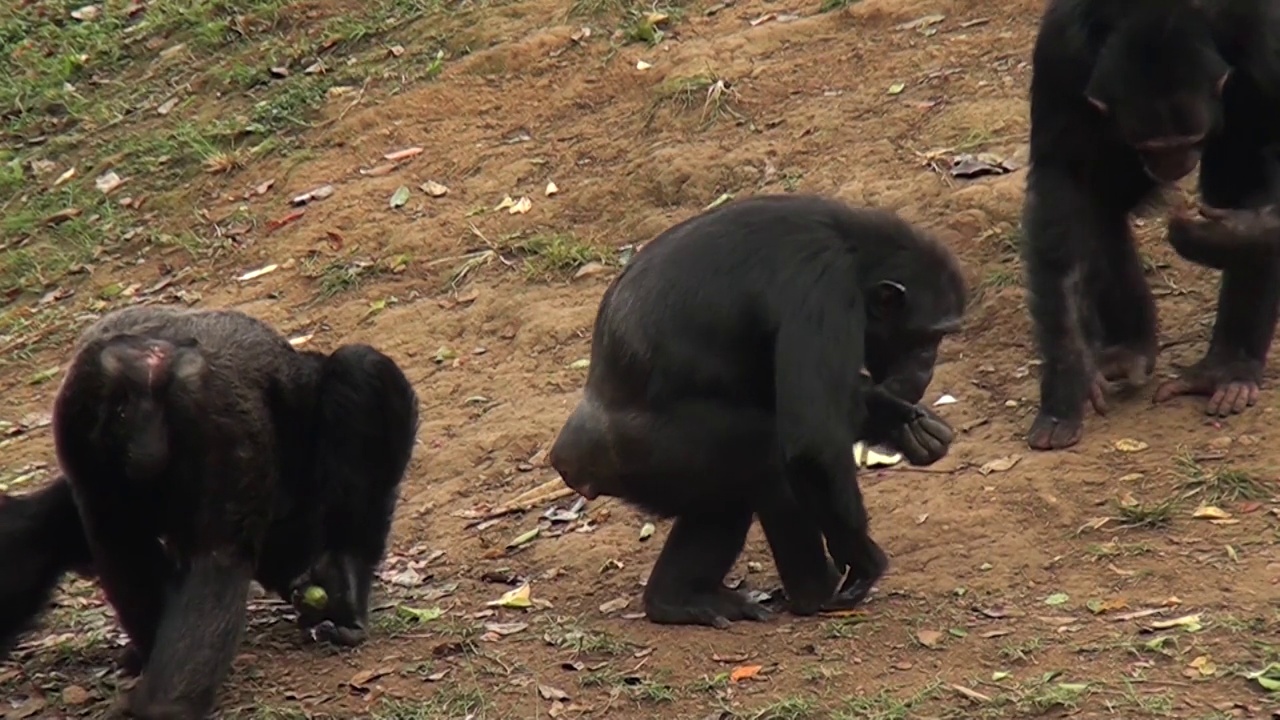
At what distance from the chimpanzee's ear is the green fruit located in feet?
7.59

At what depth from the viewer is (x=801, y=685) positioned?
19.3ft

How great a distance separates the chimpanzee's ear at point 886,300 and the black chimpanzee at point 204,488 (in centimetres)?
182

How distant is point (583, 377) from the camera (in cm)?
900

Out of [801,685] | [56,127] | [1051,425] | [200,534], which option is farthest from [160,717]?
[56,127]

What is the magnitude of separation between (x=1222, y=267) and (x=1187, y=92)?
0.90 m

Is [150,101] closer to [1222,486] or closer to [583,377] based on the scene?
[583,377]

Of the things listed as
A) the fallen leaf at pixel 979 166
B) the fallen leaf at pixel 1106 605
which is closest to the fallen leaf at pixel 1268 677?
the fallen leaf at pixel 1106 605

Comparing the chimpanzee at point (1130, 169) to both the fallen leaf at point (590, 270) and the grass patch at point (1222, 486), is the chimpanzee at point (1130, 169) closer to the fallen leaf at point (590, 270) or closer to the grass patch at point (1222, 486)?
the grass patch at point (1222, 486)

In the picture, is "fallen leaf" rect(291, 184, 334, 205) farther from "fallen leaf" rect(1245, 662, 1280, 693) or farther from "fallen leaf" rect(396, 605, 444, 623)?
"fallen leaf" rect(1245, 662, 1280, 693)

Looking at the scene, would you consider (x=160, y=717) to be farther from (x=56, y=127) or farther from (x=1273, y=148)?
(x=56, y=127)

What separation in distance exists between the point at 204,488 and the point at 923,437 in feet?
8.51

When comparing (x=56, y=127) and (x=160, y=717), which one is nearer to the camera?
(x=160, y=717)

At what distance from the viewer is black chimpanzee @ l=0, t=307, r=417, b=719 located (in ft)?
19.9

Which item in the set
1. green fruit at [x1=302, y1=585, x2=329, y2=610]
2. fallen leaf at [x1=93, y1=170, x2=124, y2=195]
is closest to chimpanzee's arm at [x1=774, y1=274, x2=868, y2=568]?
green fruit at [x1=302, y1=585, x2=329, y2=610]
